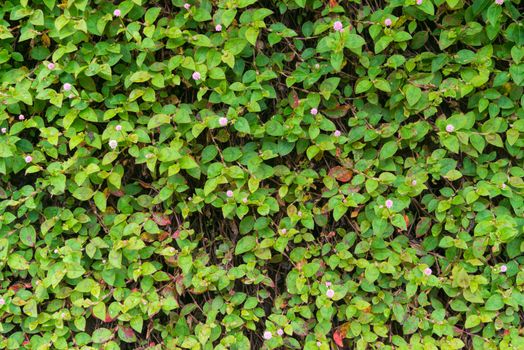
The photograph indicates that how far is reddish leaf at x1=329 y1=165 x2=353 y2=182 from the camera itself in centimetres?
187

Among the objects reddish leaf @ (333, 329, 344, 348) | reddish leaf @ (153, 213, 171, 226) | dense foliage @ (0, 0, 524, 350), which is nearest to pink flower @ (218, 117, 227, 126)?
dense foliage @ (0, 0, 524, 350)

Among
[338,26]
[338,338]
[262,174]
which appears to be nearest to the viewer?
[338,26]

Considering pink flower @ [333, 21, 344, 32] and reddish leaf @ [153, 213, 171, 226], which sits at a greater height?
pink flower @ [333, 21, 344, 32]

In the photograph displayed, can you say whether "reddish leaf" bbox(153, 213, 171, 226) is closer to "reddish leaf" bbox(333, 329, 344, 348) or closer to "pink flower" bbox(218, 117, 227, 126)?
"pink flower" bbox(218, 117, 227, 126)

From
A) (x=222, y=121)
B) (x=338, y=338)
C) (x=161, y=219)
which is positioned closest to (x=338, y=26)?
(x=222, y=121)

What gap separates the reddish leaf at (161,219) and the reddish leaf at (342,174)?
0.71m

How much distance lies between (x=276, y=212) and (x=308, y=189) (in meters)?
0.17

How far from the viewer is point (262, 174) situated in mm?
1830

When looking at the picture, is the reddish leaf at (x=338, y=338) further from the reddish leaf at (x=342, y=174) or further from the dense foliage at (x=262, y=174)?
the reddish leaf at (x=342, y=174)

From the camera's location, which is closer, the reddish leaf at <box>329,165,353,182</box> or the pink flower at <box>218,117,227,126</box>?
the pink flower at <box>218,117,227,126</box>

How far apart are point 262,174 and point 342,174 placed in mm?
337

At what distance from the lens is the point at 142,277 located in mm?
1937

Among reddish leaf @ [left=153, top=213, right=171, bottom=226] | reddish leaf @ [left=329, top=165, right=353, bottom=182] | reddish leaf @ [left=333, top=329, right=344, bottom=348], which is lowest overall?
reddish leaf @ [left=333, top=329, right=344, bottom=348]

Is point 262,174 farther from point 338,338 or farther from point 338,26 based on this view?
point 338,338
